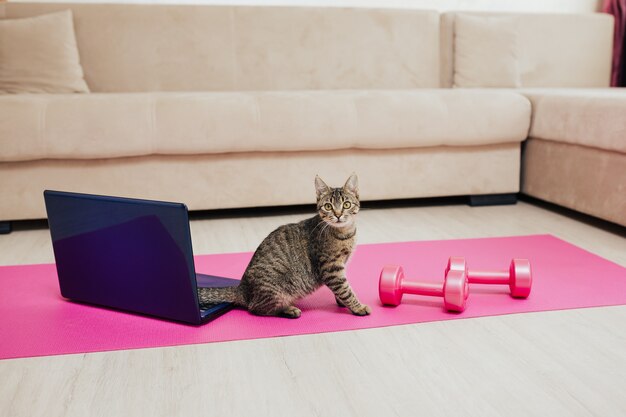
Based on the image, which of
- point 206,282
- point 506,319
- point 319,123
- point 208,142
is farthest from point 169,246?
point 319,123

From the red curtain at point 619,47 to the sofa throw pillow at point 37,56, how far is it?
336 centimetres

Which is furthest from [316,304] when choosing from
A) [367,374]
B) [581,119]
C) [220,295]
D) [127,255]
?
[581,119]

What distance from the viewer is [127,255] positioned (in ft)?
5.54

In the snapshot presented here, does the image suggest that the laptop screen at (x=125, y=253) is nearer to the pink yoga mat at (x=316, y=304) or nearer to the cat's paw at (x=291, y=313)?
the pink yoga mat at (x=316, y=304)

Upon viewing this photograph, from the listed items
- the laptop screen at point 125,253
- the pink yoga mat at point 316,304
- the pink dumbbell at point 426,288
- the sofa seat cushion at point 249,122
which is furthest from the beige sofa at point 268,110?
the pink dumbbell at point 426,288

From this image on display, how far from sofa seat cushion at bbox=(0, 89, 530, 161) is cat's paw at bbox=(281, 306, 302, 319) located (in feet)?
3.93

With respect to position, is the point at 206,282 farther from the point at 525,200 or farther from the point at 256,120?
the point at 525,200

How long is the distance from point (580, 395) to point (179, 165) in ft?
6.50

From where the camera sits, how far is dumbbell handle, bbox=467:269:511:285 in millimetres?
1831

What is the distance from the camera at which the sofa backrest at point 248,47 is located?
3.32m

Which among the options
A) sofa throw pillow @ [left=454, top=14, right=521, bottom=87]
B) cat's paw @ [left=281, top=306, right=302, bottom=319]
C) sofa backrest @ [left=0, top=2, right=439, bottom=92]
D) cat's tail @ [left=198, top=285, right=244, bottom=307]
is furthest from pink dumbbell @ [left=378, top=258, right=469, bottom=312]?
sofa throw pillow @ [left=454, top=14, right=521, bottom=87]

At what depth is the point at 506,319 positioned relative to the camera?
1696mm

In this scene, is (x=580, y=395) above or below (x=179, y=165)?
below

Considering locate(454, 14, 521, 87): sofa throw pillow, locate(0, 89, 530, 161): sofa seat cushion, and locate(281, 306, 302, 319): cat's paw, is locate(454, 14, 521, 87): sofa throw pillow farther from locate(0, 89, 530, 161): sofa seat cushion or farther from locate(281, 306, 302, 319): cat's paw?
locate(281, 306, 302, 319): cat's paw
